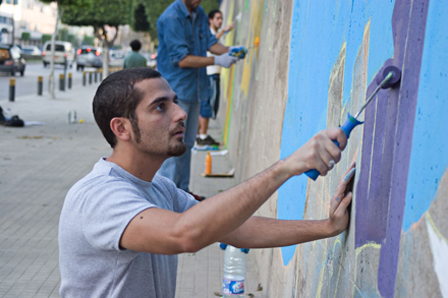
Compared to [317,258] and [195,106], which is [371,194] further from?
[195,106]

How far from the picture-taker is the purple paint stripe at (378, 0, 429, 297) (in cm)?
150

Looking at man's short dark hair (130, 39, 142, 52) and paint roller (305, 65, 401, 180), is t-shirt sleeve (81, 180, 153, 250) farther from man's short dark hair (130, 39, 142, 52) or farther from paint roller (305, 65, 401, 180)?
man's short dark hair (130, 39, 142, 52)

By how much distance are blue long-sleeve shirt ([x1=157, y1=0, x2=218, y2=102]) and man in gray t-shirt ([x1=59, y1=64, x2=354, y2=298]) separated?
12.5ft

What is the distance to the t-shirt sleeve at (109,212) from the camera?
5.78 feet

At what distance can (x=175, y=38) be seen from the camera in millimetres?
6020

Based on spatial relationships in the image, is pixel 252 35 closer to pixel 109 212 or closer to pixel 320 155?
pixel 109 212

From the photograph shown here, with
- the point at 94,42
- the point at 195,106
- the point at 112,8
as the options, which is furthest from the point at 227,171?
the point at 94,42

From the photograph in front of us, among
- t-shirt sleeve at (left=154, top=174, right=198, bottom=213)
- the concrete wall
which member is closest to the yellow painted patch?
the concrete wall

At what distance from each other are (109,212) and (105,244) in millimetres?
101

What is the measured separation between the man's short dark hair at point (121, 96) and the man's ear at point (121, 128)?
0.02 meters

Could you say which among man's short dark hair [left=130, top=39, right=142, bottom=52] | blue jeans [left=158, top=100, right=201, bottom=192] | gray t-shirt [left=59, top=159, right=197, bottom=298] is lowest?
blue jeans [left=158, top=100, right=201, bottom=192]

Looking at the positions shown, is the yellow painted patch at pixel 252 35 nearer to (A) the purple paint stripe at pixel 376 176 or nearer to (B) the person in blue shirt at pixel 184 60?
(B) the person in blue shirt at pixel 184 60

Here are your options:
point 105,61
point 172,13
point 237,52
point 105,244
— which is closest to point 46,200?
point 172,13

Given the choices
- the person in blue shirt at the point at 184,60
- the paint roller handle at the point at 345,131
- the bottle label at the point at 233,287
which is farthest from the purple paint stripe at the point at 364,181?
the person in blue shirt at the point at 184,60
